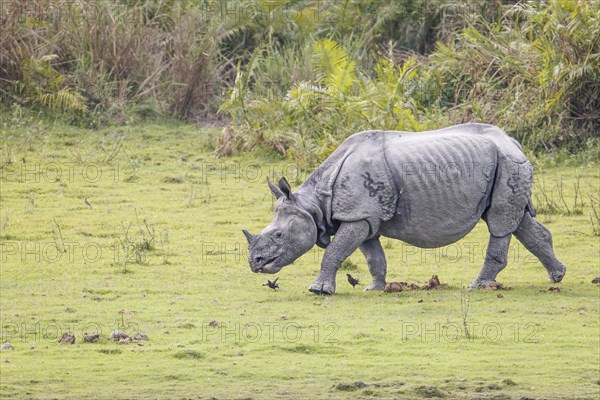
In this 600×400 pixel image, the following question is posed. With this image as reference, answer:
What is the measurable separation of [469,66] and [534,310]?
922 centimetres

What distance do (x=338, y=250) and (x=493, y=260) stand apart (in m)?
1.43

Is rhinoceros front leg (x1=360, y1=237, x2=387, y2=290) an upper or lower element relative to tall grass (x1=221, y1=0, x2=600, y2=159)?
lower

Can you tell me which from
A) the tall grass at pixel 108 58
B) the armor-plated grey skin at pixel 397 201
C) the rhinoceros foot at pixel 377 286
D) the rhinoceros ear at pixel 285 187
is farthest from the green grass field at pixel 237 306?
the tall grass at pixel 108 58

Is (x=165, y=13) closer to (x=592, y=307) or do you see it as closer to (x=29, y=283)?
(x=29, y=283)

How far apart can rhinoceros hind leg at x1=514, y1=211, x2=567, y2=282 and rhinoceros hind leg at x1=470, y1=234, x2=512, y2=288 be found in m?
0.25

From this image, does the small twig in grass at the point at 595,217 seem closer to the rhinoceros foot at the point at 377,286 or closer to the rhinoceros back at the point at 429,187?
the rhinoceros back at the point at 429,187

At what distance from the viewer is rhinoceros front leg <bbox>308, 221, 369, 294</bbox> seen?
13.2 metres

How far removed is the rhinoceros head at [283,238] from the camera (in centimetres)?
1324

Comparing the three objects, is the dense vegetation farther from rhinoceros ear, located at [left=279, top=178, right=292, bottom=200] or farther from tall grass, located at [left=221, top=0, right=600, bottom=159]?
rhinoceros ear, located at [left=279, top=178, right=292, bottom=200]

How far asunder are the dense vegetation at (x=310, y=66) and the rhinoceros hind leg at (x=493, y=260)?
17.5 feet

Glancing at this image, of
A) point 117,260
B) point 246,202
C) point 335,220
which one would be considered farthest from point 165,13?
point 335,220

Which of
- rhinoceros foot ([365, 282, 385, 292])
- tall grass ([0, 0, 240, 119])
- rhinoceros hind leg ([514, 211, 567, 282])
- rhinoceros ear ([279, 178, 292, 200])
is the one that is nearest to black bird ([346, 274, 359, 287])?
rhinoceros foot ([365, 282, 385, 292])

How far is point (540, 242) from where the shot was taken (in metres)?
13.6

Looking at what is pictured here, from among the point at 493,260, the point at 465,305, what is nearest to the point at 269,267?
the point at 465,305
